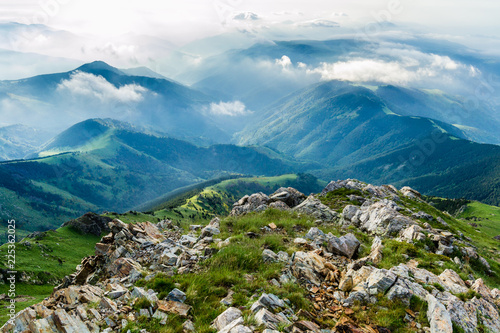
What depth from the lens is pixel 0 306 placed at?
5734 cm

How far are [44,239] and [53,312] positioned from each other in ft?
451

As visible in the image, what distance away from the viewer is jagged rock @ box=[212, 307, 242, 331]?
10336mm

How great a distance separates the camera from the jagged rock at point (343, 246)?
17.7 meters

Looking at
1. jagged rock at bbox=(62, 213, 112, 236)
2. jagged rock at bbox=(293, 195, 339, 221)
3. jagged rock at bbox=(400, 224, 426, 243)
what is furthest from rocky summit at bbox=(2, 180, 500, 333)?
jagged rock at bbox=(62, 213, 112, 236)

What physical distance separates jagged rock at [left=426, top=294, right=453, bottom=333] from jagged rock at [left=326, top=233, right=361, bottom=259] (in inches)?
237

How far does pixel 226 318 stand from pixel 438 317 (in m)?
8.84

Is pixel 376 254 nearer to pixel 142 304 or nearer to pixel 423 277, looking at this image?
pixel 423 277

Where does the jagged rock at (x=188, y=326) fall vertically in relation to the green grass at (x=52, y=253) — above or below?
above

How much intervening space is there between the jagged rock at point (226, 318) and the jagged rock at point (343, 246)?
370 inches

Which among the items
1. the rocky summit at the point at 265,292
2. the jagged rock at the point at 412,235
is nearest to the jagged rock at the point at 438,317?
the rocky summit at the point at 265,292

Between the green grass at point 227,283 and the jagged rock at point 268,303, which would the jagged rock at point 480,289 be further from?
the jagged rock at point 268,303

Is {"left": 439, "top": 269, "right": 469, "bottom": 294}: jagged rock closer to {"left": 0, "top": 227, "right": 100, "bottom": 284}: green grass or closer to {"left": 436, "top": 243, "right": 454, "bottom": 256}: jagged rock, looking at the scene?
{"left": 436, "top": 243, "right": 454, "bottom": 256}: jagged rock

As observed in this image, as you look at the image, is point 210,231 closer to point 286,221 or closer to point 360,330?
point 286,221

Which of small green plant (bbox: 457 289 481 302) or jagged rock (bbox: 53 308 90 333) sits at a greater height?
small green plant (bbox: 457 289 481 302)
